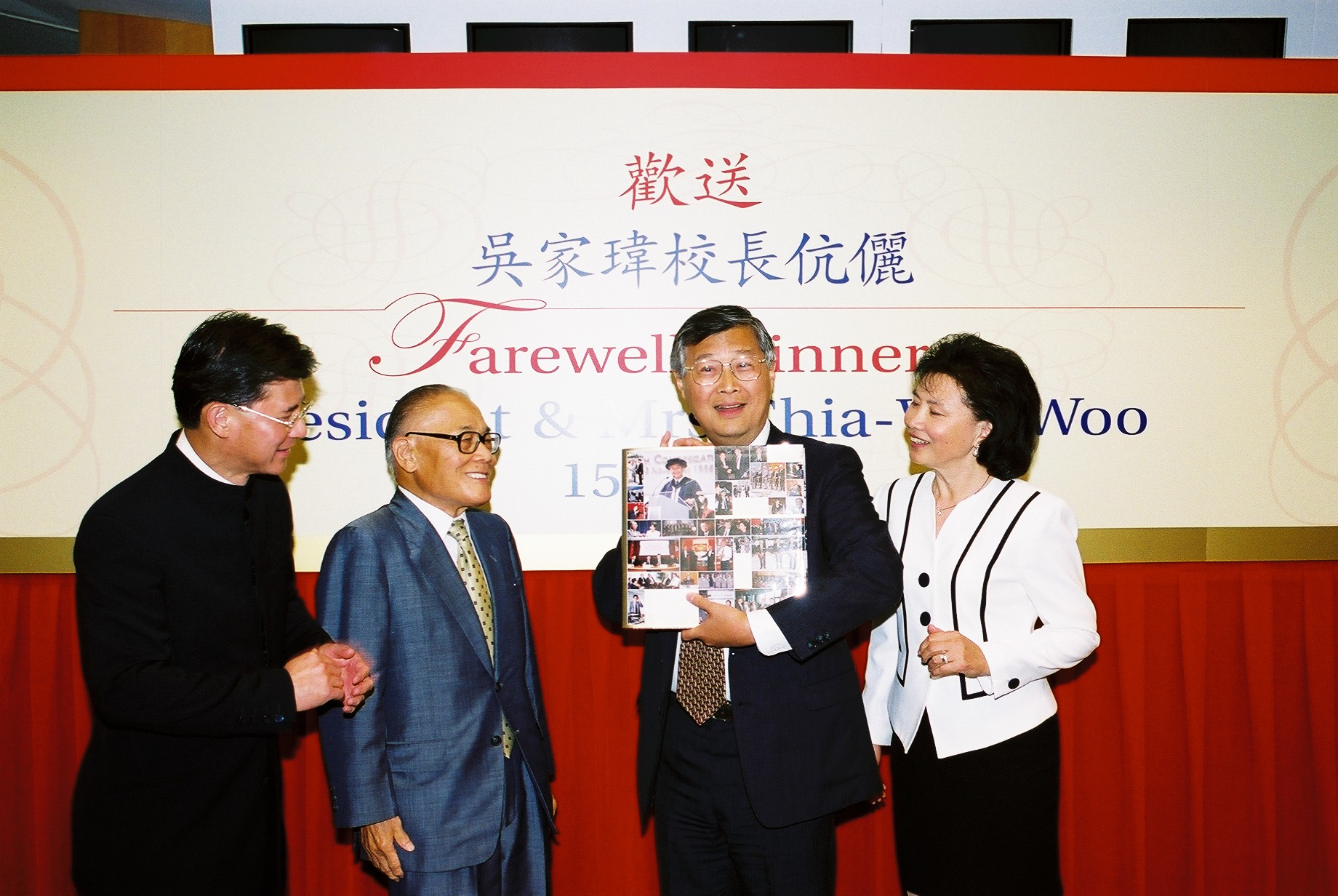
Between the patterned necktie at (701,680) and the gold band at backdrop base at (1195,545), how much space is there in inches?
64.4

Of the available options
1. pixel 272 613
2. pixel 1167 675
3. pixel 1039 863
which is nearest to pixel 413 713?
pixel 272 613

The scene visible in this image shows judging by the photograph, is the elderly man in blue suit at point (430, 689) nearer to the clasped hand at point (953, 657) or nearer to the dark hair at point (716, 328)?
the dark hair at point (716, 328)

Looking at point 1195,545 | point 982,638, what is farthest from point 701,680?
point 1195,545

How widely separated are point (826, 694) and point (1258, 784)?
2220mm

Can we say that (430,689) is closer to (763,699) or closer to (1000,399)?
(763,699)

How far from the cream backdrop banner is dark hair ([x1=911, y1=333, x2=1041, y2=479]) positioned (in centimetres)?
91

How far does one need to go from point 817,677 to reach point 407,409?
1.20 meters

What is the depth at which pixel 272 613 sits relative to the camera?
2014 millimetres

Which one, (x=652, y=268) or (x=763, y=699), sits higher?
(x=652, y=268)

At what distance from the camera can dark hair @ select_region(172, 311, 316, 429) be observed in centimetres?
182

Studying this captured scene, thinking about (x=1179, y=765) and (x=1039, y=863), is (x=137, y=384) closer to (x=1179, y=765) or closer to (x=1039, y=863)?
(x=1039, y=863)

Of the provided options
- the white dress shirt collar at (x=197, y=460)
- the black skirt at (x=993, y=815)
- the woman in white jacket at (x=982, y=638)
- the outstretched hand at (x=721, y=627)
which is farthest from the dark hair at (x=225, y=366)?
the black skirt at (x=993, y=815)

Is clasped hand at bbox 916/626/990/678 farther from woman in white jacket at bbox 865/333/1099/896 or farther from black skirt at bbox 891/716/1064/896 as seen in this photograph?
black skirt at bbox 891/716/1064/896

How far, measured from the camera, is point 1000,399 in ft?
6.77
